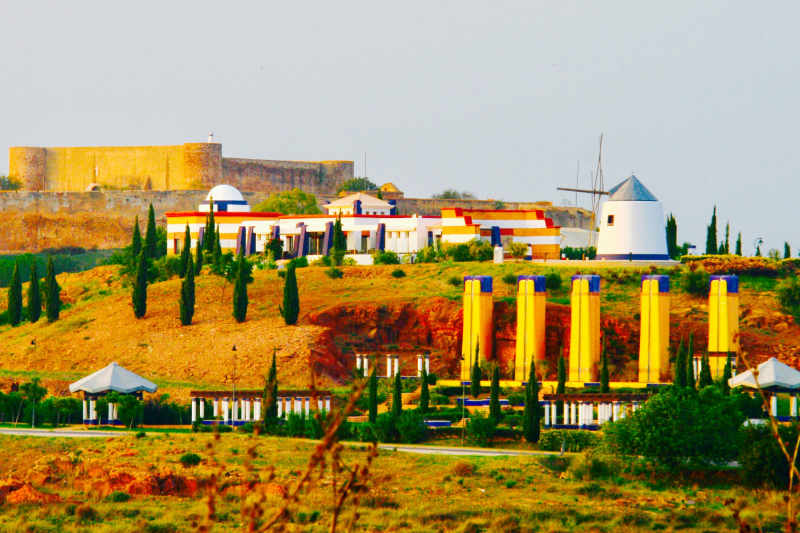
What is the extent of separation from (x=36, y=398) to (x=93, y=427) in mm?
3645

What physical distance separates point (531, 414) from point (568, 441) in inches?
Result: 46.1

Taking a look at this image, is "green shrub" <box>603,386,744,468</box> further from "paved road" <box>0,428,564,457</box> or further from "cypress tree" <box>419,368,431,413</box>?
"cypress tree" <box>419,368,431,413</box>

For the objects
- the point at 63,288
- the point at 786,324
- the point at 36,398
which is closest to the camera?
the point at 36,398

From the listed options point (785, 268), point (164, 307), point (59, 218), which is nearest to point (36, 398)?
point (164, 307)

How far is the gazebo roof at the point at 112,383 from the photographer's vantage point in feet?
134

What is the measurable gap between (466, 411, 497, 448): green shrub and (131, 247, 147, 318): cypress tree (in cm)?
2101

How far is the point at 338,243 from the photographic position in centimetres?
6328

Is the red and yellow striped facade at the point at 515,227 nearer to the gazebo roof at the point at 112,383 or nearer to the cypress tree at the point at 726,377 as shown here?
the cypress tree at the point at 726,377

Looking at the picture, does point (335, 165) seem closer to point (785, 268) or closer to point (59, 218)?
point (59, 218)

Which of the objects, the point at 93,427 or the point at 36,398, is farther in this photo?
the point at 36,398

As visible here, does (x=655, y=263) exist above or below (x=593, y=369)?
above

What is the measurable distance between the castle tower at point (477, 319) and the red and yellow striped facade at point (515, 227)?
13.4 m

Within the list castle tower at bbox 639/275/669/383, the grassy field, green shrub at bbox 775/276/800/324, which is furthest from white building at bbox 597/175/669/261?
the grassy field

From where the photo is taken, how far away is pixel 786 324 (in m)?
51.7
